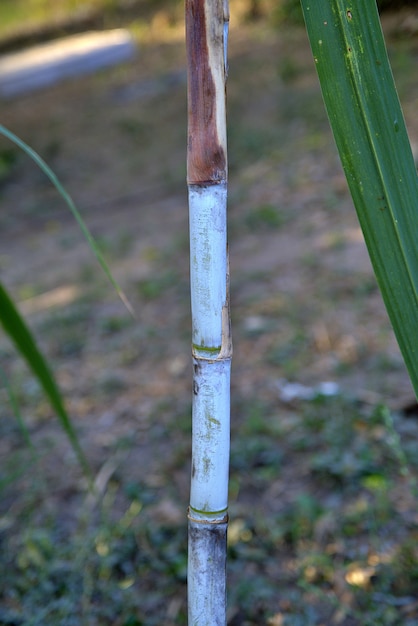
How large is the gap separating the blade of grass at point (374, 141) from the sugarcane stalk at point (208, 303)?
0.11 meters

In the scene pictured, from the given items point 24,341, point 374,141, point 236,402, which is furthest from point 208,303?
point 236,402

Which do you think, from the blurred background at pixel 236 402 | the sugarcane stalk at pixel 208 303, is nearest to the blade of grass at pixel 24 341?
the blurred background at pixel 236 402

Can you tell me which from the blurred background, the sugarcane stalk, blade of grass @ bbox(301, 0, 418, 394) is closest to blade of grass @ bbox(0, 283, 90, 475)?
the blurred background

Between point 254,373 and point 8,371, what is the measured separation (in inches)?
36.9

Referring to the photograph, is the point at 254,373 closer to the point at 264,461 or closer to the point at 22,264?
the point at 264,461

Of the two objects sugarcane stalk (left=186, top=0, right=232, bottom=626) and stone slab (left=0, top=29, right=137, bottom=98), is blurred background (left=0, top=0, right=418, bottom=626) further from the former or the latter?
stone slab (left=0, top=29, right=137, bottom=98)

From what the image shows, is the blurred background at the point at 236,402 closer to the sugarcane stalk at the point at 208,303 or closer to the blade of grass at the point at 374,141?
the sugarcane stalk at the point at 208,303

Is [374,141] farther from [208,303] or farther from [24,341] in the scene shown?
[24,341]

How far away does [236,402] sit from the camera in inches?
81.7

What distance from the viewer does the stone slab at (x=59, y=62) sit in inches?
290

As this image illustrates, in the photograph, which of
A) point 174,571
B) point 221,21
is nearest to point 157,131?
point 174,571

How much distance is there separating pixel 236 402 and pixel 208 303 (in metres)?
1.37

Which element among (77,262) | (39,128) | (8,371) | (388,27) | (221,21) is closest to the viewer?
(221,21)

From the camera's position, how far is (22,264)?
3.80 meters
